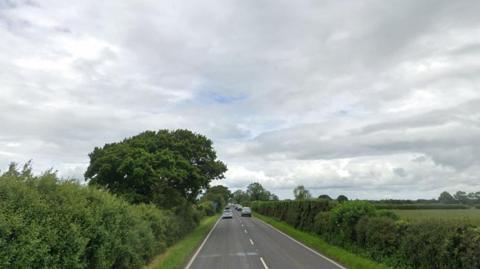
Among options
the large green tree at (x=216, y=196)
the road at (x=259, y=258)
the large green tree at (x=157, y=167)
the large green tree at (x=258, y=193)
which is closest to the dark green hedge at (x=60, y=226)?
the road at (x=259, y=258)

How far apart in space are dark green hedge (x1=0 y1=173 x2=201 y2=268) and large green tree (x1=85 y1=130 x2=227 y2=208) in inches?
655

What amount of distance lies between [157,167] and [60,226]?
23.3 meters

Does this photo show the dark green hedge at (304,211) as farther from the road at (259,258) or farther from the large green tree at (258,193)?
the large green tree at (258,193)

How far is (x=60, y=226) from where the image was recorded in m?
8.71

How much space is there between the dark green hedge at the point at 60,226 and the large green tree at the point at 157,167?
1664 cm

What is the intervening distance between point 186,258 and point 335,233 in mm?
8578

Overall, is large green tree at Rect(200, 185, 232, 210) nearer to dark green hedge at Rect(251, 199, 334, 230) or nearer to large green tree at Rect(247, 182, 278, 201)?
large green tree at Rect(247, 182, 278, 201)

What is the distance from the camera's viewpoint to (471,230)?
10531mm

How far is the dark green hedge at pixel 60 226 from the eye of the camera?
7.16 metres

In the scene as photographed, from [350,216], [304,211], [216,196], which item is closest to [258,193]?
[216,196]

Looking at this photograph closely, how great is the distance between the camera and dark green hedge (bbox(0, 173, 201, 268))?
7.16 metres

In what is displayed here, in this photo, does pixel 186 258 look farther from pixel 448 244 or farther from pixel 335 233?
pixel 448 244

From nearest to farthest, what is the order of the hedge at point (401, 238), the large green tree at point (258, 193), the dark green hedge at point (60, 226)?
the dark green hedge at point (60, 226)
the hedge at point (401, 238)
the large green tree at point (258, 193)

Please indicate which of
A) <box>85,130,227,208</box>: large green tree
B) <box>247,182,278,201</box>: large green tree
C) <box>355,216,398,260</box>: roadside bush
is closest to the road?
<box>355,216,398,260</box>: roadside bush
